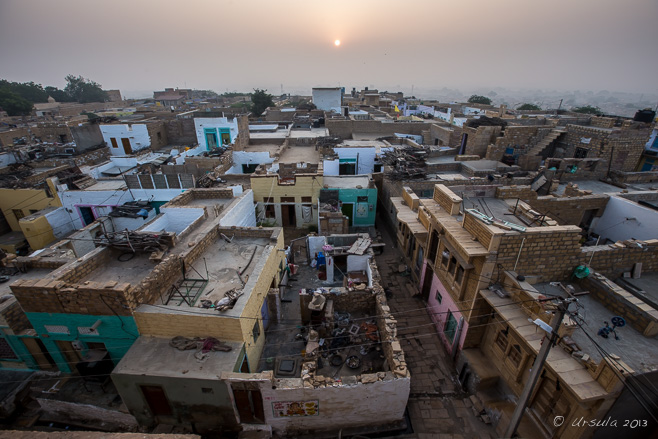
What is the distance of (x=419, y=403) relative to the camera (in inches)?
492

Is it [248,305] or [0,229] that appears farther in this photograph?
[0,229]

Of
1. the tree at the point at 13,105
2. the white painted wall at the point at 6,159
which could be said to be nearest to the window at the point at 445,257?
the white painted wall at the point at 6,159

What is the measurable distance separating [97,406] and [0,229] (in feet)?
84.8

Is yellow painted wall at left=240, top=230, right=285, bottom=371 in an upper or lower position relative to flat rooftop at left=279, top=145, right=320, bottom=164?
lower

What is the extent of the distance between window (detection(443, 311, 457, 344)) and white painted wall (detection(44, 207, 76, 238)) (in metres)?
29.6

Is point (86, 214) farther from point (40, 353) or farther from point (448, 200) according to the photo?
point (448, 200)

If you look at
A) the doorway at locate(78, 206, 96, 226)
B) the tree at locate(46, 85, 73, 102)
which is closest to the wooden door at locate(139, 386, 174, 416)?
the doorway at locate(78, 206, 96, 226)

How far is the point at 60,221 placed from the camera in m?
24.1

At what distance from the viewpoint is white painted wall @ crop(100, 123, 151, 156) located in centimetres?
3372

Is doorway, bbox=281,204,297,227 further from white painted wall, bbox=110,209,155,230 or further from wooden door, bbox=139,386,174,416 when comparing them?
wooden door, bbox=139,386,174,416

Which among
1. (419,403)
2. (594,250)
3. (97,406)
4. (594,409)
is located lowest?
(419,403)

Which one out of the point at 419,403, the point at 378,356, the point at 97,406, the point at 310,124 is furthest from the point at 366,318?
the point at 310,124

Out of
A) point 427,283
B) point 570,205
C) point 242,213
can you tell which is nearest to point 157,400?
point 242,213

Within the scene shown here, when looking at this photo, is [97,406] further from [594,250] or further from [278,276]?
[594,250]
